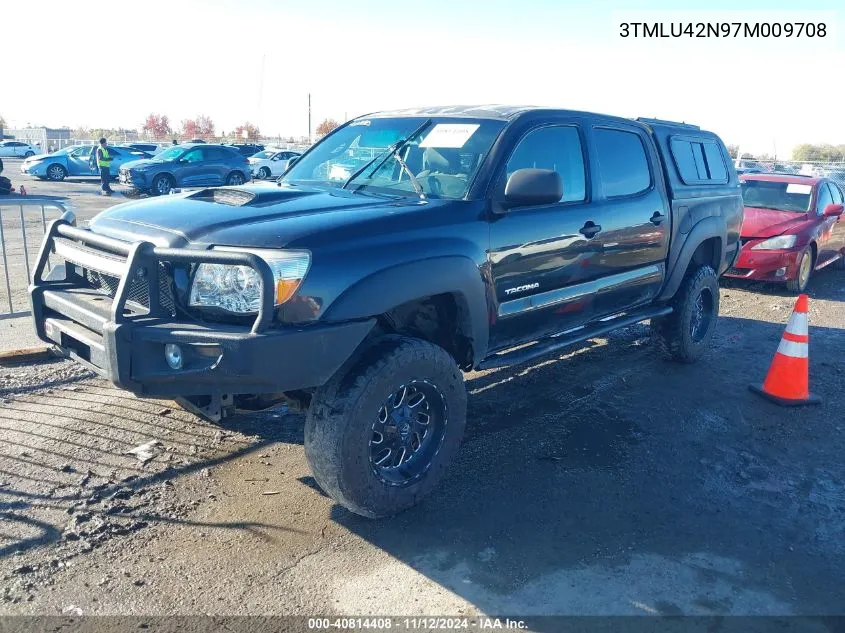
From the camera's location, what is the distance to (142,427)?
14.9ft

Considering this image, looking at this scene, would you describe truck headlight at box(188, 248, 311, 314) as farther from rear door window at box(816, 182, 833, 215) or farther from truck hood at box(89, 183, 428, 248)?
rear door window at box(816, 182, 833, 215)

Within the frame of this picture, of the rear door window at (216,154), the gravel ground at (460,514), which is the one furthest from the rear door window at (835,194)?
the rear door window at (216,154)

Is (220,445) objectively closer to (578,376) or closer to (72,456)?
(72,456)

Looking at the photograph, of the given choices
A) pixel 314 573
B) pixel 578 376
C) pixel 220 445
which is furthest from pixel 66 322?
pixel 578 376

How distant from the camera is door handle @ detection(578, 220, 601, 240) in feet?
15.1

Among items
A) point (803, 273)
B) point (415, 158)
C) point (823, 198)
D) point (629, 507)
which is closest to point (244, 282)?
point (415, 158)

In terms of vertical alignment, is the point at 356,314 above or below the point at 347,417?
above

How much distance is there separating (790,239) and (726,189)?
11.7 ft

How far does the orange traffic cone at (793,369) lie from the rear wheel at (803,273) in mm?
4655

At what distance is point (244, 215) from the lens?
3445 millimetres

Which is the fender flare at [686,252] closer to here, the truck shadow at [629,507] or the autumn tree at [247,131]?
the truck shadow at [629,507]

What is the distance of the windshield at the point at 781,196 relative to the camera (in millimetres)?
10445

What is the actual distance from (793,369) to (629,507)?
2.49m

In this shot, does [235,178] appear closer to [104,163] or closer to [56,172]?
[104,163]
